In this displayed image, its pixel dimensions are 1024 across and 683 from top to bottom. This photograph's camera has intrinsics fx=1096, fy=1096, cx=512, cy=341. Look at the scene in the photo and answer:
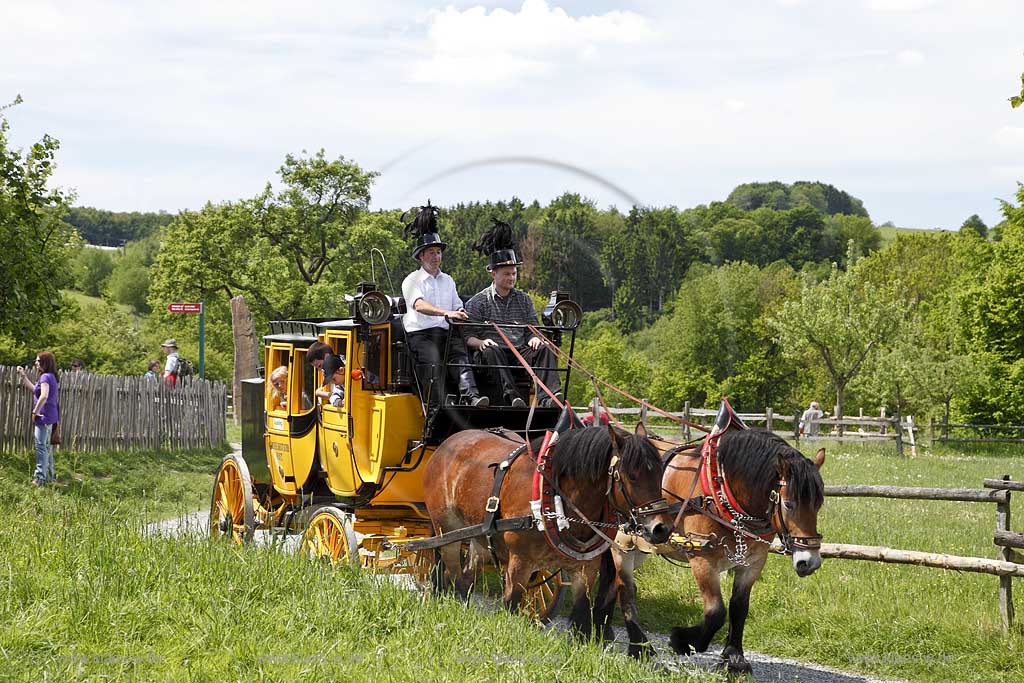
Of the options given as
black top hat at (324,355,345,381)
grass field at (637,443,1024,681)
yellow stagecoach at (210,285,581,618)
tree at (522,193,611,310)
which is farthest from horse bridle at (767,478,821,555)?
black top hat at (324,355,345,381)

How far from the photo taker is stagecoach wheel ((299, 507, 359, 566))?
26.2 feet

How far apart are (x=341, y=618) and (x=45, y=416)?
980cm

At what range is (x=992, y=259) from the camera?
143 feet

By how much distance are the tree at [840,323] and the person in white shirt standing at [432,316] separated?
34.3 meters

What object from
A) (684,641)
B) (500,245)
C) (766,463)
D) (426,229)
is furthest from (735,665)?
(426,229)

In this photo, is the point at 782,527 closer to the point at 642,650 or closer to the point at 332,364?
the point at 642,650

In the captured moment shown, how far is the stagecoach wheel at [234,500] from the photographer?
9.73 metres

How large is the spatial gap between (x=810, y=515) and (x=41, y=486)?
10.4 m

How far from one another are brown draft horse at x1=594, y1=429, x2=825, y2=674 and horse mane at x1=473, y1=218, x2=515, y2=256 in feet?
7.77

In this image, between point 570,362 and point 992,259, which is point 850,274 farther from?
point 570,362

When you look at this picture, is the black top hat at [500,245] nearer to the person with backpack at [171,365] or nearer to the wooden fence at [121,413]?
the wooden fence at [121,413]

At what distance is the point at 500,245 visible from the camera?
8742mm

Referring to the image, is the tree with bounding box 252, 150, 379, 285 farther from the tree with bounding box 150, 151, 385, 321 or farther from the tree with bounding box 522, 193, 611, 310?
the tree with bounding box 522, 193, 611, 310

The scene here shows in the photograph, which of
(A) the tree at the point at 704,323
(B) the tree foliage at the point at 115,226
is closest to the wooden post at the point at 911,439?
(A) the tree at the point at 704,323
